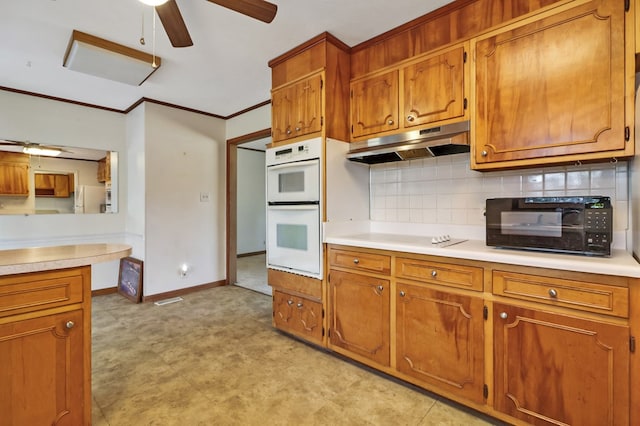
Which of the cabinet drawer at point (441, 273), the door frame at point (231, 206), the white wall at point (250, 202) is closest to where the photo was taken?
the cabinet drawer at point (441, 273)

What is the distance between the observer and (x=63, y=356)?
1454mm

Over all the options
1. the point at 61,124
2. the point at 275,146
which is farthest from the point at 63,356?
the point at 61,124

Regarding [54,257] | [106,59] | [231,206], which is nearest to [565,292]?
[54,257]

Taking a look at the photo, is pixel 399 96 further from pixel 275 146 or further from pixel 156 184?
pixel 156 184

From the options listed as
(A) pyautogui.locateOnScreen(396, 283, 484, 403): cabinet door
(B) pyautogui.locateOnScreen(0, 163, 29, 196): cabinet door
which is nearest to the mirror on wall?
(B) pyautogui.locateOnScreen(0, 163, 29, 196): cabinet door

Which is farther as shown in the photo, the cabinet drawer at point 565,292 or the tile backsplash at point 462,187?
the tile backsplash at point 462,187

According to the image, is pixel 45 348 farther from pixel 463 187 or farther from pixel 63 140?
pixel 63 140

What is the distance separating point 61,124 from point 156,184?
133 centimetres

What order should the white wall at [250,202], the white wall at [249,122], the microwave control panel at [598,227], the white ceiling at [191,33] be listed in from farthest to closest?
1. the white wall at [250,202]
2. the white wall at [249,122]
3. the white ceiling at [191,33]
4. the microwave control panel at [598,227]

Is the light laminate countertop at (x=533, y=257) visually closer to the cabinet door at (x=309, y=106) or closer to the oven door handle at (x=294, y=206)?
the oven door handle at (x=294, y=206)

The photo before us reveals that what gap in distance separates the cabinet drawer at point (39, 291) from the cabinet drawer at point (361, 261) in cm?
156

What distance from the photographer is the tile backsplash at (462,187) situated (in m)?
1.75

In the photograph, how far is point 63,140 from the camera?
12.2ft

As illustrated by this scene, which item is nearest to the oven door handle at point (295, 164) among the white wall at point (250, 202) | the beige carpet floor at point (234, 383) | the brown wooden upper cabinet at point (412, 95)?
the brown wooden upper cabinet at point (412, 95)
